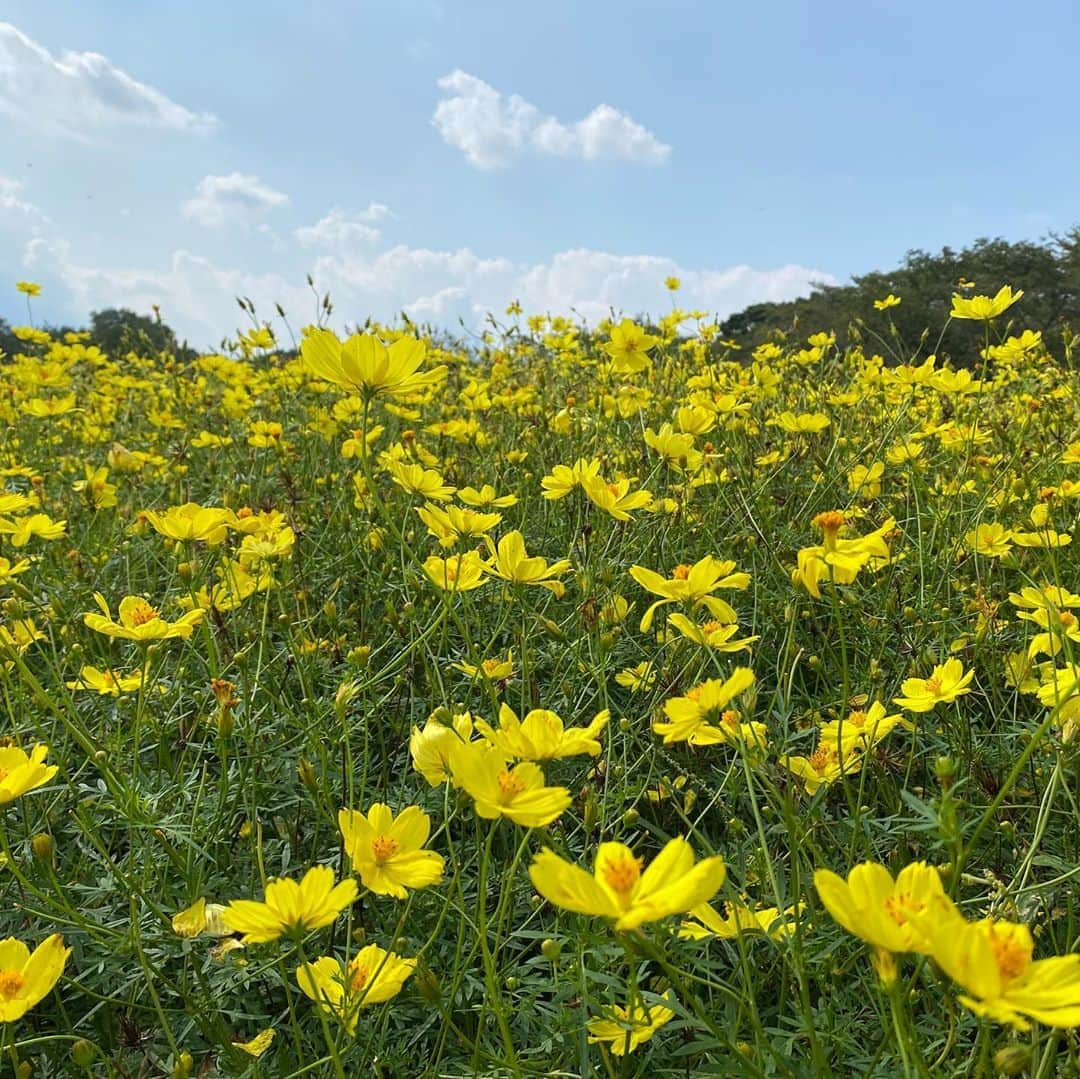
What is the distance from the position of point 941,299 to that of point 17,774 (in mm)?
16315

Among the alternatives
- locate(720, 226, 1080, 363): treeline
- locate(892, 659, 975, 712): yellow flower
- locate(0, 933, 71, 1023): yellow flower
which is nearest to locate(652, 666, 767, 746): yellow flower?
locate(892, 659, 975, 712): yellow flower

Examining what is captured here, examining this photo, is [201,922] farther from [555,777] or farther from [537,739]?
[555,777]

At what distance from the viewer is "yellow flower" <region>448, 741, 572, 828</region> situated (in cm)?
71

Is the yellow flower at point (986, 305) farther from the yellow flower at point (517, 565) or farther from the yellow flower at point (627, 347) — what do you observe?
the yellow flower at point (517, 565)

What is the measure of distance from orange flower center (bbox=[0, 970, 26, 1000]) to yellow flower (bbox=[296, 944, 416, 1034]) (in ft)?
0.92

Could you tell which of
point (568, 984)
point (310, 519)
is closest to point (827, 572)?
point (568, 984)

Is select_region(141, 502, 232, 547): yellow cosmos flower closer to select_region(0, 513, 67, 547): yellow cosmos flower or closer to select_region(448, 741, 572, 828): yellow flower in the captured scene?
select_region(0, 513, 67, 547): yellow cosmos flower

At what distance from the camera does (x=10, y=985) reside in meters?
0.87

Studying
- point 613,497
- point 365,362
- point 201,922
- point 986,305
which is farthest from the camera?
point 986,305

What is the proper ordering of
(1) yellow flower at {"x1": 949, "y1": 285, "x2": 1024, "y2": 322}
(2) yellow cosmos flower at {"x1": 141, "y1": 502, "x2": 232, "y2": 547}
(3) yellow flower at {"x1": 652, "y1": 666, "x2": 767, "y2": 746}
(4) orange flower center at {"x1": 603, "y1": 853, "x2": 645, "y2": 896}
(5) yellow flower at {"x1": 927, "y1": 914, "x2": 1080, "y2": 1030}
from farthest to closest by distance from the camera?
(1) yellow flower at {"x1": 949, "y1": 285, "x2": 1024, "y2": 322} → (2) yellow cosmos flower at {"x1": 141, "y1": 502, "x2": 232, "y2": 547} → (3) yellow flower at {"x1": 652, "y1": 666, "x2": 767, "y2": 746} → (4) orange flower center at {"x1": 603, "y1": 853, "x2": 645, "y2": 896} → (5) yellow flower at {"x1": 927, "y1": 914, "x2": 1080, "y2": 1030}

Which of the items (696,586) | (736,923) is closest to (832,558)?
(696,586)

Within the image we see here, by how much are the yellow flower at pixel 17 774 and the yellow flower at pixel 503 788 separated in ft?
1.60

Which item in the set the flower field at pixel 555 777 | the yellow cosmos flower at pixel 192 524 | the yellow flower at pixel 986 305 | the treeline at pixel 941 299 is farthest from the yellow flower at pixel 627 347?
the treeline at pixel 941 299

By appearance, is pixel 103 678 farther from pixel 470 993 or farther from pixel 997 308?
pixel 997 308
